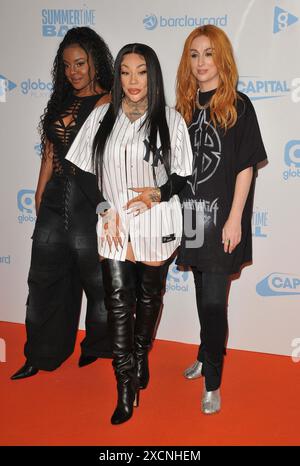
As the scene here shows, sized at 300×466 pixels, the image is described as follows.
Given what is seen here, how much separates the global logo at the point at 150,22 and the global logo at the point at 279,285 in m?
1.48

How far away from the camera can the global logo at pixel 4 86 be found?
322cm

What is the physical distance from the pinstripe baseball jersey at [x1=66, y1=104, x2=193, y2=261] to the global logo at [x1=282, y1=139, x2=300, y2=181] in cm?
76

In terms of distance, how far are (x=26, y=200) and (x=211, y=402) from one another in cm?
166

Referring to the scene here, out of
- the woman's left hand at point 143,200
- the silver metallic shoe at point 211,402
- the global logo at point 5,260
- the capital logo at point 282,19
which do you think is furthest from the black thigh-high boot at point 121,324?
the capital logo at point 282,19

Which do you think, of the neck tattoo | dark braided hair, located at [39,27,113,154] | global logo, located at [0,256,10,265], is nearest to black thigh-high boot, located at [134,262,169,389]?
the neck tattoo

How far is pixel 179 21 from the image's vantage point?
2.86 meters

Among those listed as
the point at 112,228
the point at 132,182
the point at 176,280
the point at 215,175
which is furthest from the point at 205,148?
the point at 176,280

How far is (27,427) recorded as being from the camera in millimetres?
2324

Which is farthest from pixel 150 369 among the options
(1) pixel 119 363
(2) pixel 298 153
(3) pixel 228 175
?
(2) pixel 298 153

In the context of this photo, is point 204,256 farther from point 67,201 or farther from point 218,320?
point 67,201

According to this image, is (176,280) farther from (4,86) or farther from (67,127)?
(4,86)

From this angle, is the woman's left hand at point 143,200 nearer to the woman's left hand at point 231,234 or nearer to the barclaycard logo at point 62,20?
the woman's left hand at point 231,234
